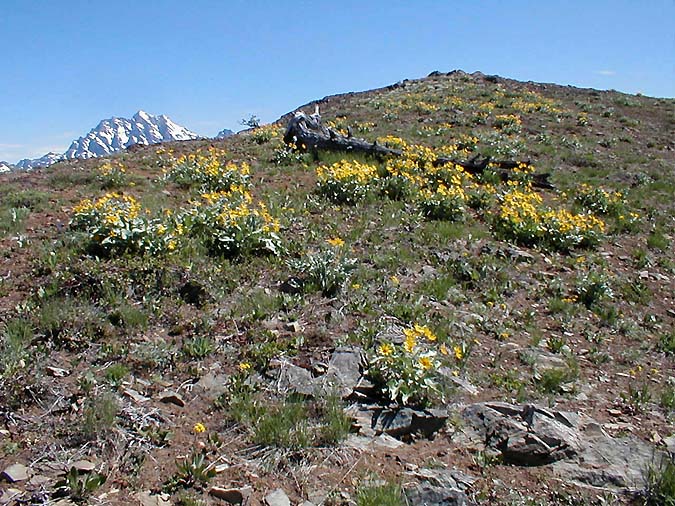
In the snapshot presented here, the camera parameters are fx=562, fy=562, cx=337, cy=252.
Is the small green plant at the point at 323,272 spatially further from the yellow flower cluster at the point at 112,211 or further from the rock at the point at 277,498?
the rock at the point at 277,498

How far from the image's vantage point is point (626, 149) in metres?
17.2

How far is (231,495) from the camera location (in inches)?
137

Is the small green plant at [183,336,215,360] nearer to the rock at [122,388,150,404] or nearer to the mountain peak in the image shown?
the rock at [122,388,150,404]

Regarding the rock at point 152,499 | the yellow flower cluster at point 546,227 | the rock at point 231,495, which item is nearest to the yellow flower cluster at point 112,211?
the rock at point 152,499

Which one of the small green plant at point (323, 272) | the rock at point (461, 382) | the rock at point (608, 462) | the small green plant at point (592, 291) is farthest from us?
the small green plant at point (592, 291)

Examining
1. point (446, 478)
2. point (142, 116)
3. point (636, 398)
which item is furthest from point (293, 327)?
point (142, 116)

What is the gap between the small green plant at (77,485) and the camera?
10.9 feet

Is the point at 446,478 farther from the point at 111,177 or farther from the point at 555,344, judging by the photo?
the point at 111,177

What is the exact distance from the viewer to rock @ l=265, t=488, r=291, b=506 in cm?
347

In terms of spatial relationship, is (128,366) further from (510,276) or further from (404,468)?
(510,276)

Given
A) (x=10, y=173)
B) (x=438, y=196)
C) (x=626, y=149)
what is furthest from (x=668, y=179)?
(x=10, y=173)

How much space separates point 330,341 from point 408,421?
4.23 ft

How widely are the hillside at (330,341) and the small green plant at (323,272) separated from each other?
0.03 m

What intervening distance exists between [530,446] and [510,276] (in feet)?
12.5
